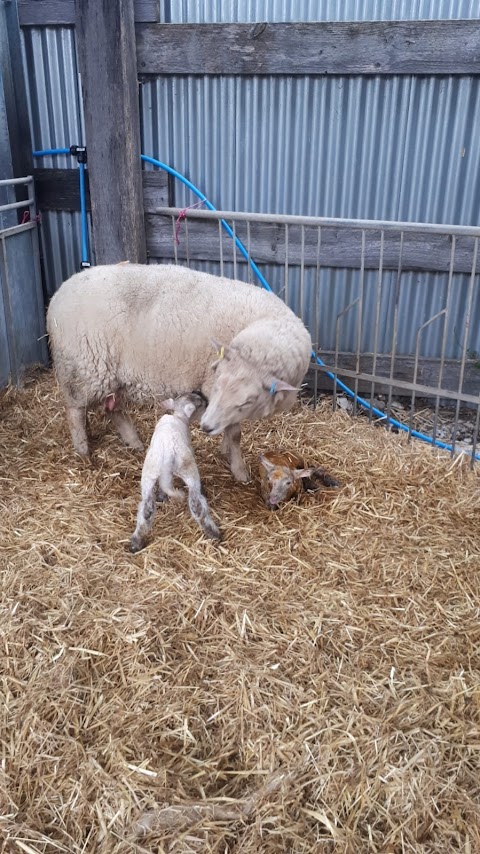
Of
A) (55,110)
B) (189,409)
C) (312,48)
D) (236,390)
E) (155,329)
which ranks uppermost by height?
(312,48)

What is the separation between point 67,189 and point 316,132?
6.93 feet

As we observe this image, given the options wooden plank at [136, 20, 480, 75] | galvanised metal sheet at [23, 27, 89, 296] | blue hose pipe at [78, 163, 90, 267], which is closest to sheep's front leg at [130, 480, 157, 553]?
blue hose pipe at [78, 163, 90, 267]

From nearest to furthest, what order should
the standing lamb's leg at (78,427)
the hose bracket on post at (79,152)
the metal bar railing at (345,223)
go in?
the standing lamb's leg at (78,427)
the metal bar railing at (345,223)
the hose bracket on post at (79,152)

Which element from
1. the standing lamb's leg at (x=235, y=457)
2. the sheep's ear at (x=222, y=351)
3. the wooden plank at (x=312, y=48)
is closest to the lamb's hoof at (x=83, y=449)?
the standing lamb's leg at (x=235, y=457)

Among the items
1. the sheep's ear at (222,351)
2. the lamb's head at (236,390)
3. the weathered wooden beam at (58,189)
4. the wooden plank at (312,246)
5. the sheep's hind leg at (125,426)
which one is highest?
the weathered wooden beam at (58,189)

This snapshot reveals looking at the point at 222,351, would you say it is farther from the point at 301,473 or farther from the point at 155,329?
the point at 301,473

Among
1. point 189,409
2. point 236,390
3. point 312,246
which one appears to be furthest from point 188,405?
point 312,246

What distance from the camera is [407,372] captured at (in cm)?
574

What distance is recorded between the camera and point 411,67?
495 centimetres

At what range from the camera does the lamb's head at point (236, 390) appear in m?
3.60

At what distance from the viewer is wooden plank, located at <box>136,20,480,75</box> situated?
4.86 meters

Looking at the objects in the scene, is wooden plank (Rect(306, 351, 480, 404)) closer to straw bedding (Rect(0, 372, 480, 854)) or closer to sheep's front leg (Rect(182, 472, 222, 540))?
straw bedding (Rect(0, 372, 480, 854))

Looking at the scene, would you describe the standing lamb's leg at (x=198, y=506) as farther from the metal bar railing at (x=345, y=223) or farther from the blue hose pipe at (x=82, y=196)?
the blue hose pipe at (x=82, y=196)

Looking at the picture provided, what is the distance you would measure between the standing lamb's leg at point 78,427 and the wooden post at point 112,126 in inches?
61.0
